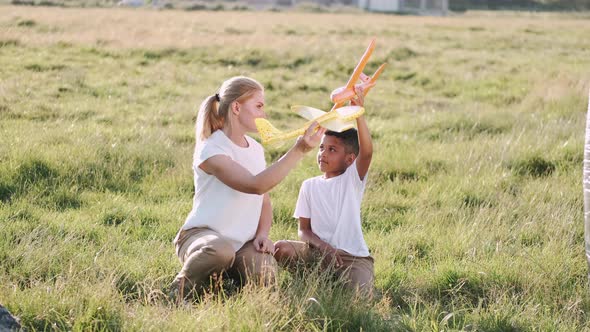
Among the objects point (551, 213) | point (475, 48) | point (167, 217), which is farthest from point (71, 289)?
point (475, 48)

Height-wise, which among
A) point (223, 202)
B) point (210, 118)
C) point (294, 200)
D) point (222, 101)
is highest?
point (222, 101)

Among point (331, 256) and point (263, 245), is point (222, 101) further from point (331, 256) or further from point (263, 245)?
point (331, 256)

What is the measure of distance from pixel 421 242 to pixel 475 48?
17740mm

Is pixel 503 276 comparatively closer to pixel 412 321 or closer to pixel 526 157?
pixel 412 321

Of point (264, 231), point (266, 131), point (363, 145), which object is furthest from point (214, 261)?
point (363, 145)

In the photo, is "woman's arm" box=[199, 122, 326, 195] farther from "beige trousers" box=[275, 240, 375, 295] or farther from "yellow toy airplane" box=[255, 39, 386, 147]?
"beige trousers" box=[275, 240, 375, 295]

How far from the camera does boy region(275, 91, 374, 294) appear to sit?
4.32 metres

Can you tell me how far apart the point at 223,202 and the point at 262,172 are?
1.10 ft

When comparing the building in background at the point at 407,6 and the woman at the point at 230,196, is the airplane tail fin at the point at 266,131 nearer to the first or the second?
the woman at the point at 230,196

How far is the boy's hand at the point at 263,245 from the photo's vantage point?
164 inches

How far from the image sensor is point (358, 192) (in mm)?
4441

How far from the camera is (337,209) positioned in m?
4.45

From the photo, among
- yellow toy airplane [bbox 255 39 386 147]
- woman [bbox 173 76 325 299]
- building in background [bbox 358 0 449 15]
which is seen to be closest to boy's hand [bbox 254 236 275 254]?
woman [bbox 173 76 325 299]

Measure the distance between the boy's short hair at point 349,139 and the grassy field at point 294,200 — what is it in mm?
686
